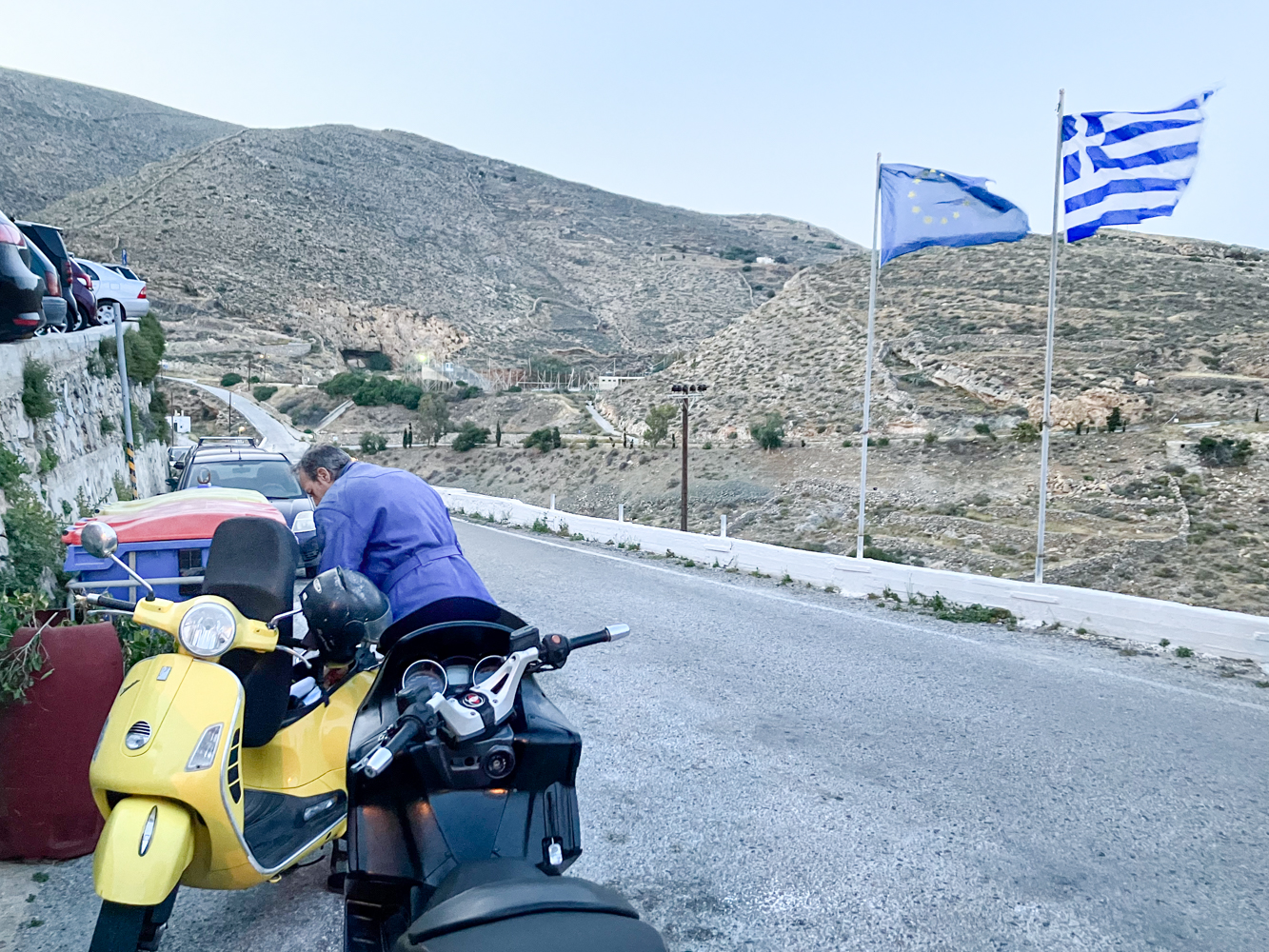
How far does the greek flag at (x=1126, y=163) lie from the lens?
1047 centimetres

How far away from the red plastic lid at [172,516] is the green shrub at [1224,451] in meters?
27.0

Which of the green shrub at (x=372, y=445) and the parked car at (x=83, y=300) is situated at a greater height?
the parked car at (x=83, y=300)

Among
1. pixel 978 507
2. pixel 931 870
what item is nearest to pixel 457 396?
pixel 978 507

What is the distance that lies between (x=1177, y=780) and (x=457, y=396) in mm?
63800

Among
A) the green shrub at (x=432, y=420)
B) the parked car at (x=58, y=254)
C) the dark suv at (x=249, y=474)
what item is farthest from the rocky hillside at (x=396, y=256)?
the dark suv at (x=249, y=474)

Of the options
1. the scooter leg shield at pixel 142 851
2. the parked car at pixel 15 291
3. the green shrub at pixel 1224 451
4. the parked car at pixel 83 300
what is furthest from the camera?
the green shrub at pixel 1224 451

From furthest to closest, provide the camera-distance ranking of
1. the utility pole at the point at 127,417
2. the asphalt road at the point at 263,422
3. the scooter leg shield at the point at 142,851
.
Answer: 1. the asphalt road at the point at 263,422
2. the utility pole at the point at 127,417
3. the scooter leg shield at the point at 142,851

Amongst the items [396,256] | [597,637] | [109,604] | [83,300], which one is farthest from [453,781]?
[396,256]

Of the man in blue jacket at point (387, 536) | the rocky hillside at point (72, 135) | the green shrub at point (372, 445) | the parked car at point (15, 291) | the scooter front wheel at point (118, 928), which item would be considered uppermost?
the rocky hillside at point (72, 135)

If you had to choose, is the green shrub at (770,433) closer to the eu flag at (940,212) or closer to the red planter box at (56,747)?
the eu flag at (940,212)

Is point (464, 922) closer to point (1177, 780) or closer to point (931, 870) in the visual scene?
point (931, 870)

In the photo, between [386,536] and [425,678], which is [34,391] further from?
[425,678]

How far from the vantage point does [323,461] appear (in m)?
4.30

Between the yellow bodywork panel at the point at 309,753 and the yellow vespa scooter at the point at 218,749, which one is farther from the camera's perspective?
the yellow bodywork panel at the point at 309,753
